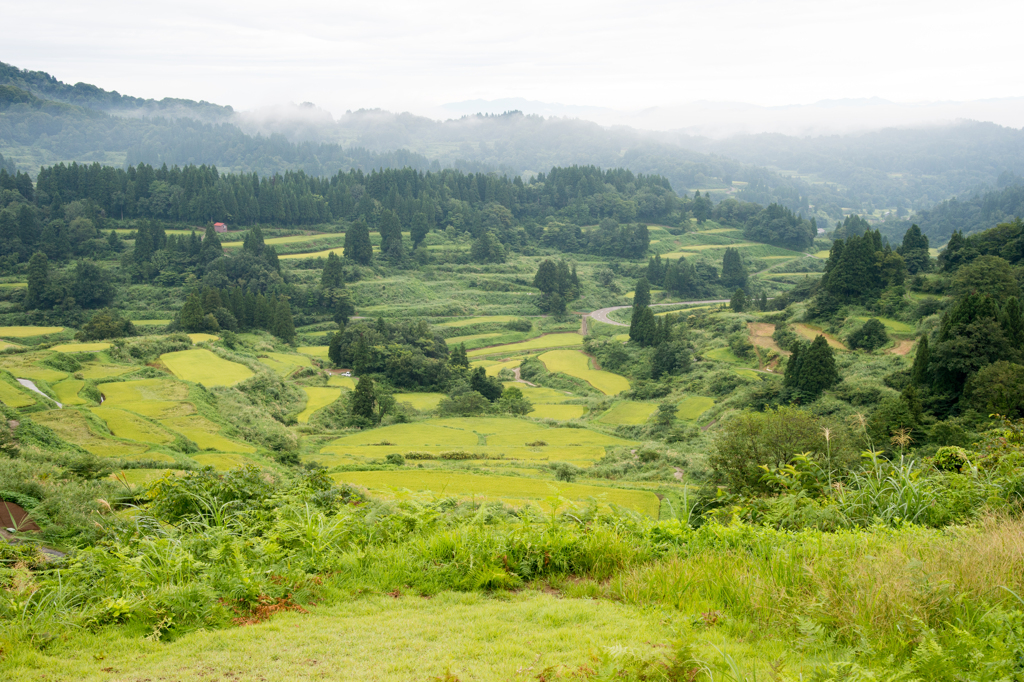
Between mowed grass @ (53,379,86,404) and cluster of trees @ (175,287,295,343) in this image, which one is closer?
mowed grass @ (53,379,86,404)

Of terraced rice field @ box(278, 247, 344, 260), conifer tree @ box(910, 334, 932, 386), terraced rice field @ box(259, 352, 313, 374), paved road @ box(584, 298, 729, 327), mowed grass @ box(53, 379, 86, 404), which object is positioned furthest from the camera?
terraced rice field @ box(278, 247, 344, 260)

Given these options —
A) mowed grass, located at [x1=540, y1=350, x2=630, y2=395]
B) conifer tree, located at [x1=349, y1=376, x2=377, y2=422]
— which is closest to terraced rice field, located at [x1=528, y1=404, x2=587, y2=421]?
mowed grass, located at [x1=540, y1=350, x2=630, y2=395]

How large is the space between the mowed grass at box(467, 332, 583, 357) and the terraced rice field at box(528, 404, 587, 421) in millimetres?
21110

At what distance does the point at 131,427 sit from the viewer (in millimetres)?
23547

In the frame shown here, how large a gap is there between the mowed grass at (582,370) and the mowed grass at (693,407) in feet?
32.1

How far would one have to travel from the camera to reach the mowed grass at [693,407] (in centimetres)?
3725

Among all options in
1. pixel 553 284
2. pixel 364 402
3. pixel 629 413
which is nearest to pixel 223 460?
pixel 364 402

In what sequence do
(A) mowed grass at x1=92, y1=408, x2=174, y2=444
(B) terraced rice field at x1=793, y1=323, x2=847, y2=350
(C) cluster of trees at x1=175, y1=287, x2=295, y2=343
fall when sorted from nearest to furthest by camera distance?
(A) mowed grass at x1=92, y1=408, x2=174, y2=444 → (B) terraced rice field at x1=793, y1=323, x2=847, y2=350 → (C) cluster of trees at x1=175, y1=287, x2=295, y2=343

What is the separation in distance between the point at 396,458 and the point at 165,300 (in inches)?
2188

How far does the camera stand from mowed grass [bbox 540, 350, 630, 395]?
51.5 meters

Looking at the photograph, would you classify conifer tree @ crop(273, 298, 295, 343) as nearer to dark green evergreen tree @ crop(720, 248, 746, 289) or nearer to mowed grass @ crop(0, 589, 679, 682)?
mowed grass @ crop(0, 589, 679, 682)

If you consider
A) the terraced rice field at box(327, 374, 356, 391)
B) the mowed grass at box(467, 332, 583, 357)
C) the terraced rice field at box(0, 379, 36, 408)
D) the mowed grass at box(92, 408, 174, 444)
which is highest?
the terraced rice field at box(0, 379, 36, 408)

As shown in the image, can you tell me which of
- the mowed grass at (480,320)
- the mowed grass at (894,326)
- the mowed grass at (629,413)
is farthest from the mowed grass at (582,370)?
the mowed grass at (894,326)

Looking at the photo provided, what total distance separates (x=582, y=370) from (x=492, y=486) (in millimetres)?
37120
